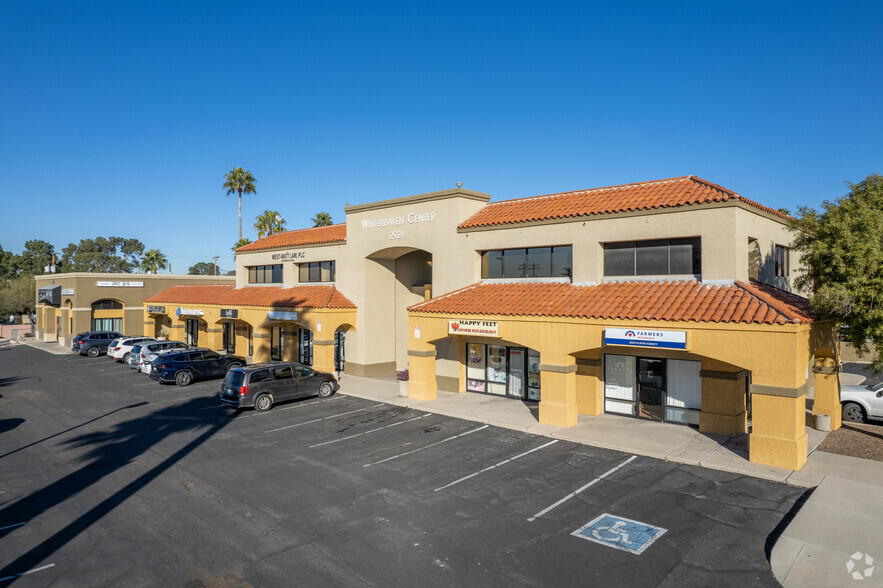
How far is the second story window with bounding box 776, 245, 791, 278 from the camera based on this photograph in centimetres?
1971

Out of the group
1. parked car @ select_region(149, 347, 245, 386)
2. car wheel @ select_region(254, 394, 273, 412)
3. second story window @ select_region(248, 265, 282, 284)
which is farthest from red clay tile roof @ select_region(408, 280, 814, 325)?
second story window @ select_region(248, 265, 282, 284)

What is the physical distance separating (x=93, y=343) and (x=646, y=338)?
37.7 m

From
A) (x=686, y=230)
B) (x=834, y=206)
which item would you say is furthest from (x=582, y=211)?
(x=834, y=206)

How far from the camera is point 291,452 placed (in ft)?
48.5

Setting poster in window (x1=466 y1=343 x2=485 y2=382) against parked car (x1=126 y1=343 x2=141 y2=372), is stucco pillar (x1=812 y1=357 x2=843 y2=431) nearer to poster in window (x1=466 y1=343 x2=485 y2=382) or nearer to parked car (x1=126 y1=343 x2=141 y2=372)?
poster in window (x1=466 y1=343 x2=485 y2=382)

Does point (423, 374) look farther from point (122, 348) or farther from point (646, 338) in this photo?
point (122, 348)

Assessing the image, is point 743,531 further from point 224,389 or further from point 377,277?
point 377,277

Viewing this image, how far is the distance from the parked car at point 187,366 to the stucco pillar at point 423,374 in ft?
37.5

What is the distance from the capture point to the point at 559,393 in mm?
17031

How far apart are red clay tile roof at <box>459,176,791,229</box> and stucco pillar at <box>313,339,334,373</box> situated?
30.5 ft

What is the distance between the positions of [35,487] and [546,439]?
12911mm

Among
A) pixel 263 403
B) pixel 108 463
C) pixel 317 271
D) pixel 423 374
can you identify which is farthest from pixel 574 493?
pixel 317 271

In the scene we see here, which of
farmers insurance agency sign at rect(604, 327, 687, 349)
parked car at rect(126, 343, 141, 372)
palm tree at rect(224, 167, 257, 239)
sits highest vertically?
palm tree at rect(224, 167, 257, 239)

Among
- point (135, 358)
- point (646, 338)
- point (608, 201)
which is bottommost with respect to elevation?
point (135, 358)
